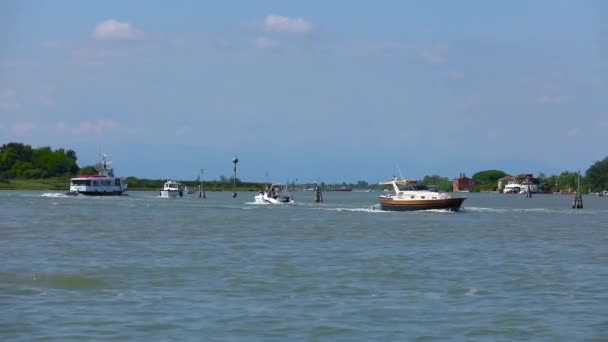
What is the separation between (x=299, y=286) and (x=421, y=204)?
4920cm

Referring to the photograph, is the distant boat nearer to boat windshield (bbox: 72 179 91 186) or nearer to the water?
the water

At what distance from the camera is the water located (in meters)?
19.6

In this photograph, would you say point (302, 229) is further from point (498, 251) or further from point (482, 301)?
point (482, 301)

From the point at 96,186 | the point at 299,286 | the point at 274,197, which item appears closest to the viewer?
the point at 299,286

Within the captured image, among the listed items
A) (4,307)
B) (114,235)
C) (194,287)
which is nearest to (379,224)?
(114,235)

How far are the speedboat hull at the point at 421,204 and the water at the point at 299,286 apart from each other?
87.8ft

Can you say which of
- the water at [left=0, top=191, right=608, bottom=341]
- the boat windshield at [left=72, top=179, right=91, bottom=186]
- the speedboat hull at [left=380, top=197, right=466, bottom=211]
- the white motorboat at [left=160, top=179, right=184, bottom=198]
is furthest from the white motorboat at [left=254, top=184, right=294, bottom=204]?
the water at [left=0, top=191, right=608, bottom=341]

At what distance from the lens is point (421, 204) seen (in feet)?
244

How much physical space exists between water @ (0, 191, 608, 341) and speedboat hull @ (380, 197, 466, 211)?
26762 mm

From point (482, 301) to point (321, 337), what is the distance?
5951mm

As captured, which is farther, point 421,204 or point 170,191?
point 170,191

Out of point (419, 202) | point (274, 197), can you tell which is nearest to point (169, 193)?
point (274, 197)

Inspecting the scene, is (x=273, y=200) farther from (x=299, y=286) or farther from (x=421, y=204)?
(x=299, y=286)

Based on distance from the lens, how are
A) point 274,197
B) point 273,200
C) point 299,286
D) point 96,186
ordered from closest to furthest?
point 299,286, point 273,200, point 274,197, point 96,186
